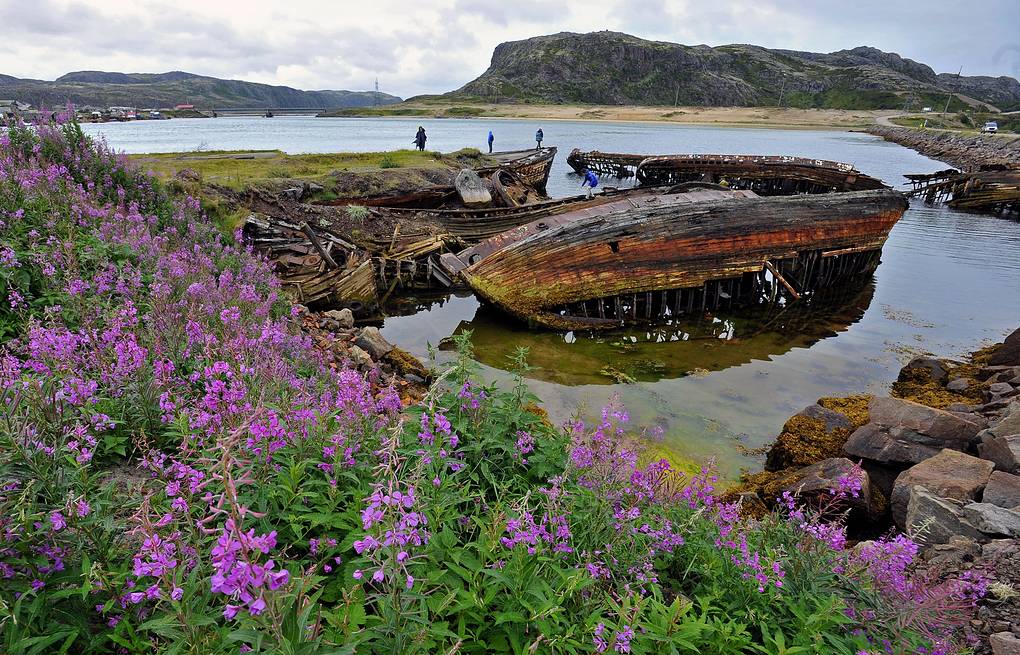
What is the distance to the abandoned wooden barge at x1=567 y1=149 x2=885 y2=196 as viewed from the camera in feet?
128

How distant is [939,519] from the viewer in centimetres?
621

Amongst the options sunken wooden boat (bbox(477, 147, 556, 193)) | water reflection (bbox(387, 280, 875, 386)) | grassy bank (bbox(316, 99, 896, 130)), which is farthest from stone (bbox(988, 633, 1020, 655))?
grassy bank (bbox(316, 99, 896, 130))

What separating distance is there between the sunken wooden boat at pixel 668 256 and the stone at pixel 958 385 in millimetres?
6253

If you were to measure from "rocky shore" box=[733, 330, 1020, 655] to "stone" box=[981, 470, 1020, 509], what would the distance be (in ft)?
0.03

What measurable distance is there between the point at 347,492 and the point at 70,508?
126 cm

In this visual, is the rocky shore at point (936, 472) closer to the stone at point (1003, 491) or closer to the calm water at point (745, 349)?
the stone at point (1003, 491)

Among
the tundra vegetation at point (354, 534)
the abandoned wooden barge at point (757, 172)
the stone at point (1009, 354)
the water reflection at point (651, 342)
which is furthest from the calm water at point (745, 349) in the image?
the abandoned wooden barge at point (757, 172)

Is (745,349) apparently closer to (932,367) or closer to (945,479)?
(932,367)

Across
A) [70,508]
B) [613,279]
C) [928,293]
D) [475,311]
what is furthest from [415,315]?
[928,293]

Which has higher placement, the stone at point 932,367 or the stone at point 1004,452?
the stone at point 1004,452

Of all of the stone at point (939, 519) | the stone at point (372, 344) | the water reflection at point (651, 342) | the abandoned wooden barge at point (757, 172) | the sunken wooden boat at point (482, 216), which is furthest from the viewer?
the abandoned wooden barge at point (757, 172)

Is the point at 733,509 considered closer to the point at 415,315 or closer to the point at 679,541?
the point at 679,541

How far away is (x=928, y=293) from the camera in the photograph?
2197cm

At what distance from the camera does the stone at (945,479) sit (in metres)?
7.00
